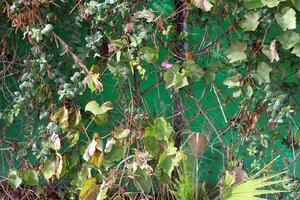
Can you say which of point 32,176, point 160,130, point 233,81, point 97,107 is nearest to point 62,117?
point 97,107

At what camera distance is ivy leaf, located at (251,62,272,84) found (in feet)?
9.66

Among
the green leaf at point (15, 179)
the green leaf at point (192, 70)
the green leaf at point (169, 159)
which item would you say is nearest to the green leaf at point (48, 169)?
the green leaf at point (15, 179)

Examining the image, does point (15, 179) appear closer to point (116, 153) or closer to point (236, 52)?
point (116, 153)

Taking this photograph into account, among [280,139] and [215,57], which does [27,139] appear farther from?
[280,139]

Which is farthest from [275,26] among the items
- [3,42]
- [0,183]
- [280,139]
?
[0,183]

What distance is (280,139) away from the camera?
3.19m

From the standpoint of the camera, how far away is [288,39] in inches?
114

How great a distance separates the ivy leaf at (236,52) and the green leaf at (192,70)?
17 cm

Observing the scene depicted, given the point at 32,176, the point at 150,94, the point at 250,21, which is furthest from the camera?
→ the point at 150,94

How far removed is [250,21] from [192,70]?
1.30ft

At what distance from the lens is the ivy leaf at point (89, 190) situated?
3.05m

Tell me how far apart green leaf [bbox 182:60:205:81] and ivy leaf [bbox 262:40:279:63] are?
351mm

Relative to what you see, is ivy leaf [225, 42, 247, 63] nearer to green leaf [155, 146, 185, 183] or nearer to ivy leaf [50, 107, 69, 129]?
green leaf [155, 146, 185, 183]

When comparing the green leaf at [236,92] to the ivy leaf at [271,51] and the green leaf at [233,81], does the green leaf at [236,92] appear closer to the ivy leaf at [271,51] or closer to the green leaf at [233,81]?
the green leaf at [233,81]
